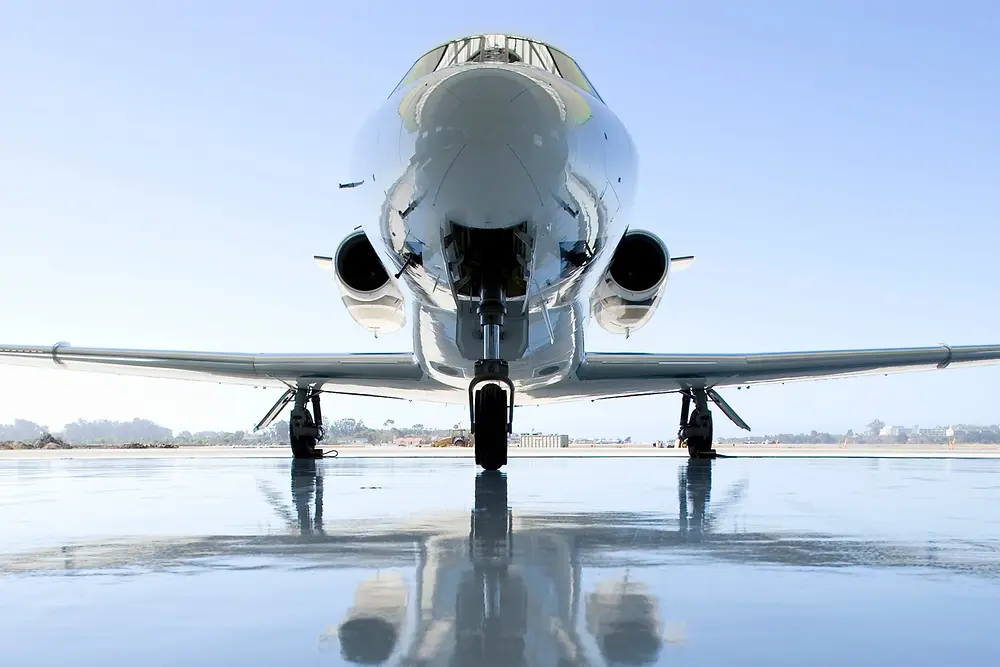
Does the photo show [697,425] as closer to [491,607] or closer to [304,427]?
[304,427]

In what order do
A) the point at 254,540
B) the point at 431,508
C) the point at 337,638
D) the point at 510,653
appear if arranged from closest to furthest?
the point at 510,653 → the point at 337,638 → the point at 254,540 → the point at 431,508

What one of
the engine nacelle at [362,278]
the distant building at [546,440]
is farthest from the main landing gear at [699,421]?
the distant building at [546,440]

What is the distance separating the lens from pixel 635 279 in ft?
35.3

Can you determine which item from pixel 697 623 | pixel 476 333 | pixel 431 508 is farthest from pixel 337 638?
pixel 476 333

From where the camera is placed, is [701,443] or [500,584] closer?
[500,584]

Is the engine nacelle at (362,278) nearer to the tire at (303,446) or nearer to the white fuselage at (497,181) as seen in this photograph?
the white fuselage at (497,181)

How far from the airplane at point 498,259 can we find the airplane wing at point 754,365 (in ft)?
0.10

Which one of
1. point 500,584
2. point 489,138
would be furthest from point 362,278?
point 500,584

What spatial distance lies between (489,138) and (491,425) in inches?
154

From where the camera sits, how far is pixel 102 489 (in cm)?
808

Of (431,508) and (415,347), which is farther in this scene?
(415,347)

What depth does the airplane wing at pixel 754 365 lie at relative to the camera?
500 inches

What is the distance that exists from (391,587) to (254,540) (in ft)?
4.96

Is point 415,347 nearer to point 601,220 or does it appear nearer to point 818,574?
point 601,220
